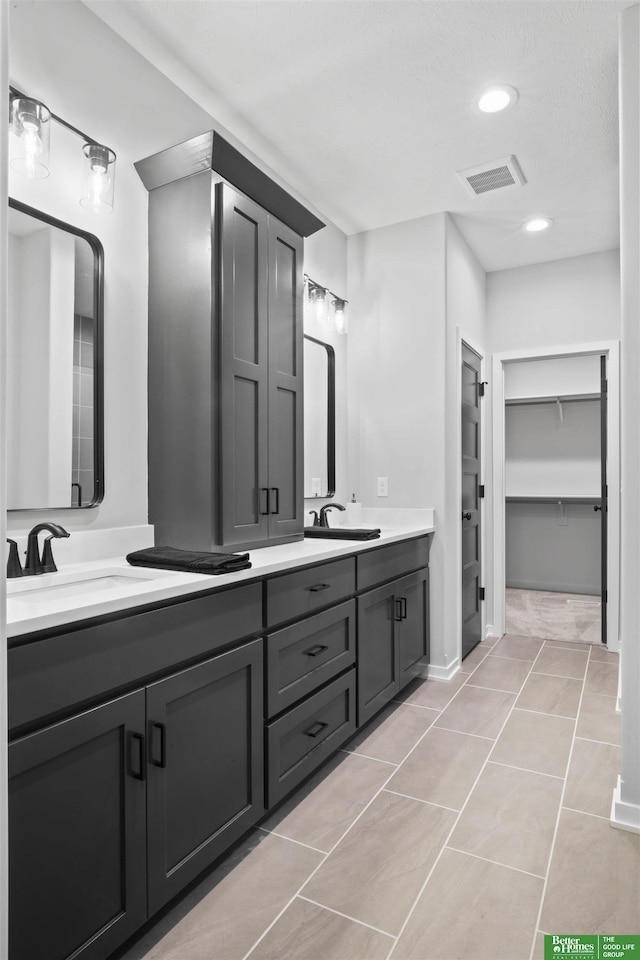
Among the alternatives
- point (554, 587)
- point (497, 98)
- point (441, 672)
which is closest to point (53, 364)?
point (497, 98)

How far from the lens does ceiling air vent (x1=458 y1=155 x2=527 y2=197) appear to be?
2869mm

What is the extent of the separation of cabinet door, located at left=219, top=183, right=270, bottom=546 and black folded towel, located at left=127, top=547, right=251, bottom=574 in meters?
0.32

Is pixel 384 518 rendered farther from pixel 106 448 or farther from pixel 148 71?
pixel 148 71

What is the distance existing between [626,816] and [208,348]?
2163mm

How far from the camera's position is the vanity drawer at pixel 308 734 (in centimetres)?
185

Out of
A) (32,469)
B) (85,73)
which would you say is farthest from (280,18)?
(32,469)

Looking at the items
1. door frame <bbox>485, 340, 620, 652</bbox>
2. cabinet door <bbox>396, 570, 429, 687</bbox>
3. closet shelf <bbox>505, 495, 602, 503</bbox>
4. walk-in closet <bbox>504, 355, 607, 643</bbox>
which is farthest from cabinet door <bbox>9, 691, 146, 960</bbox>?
closet shelf <bbox>505, 495, 602, 503</bbox>

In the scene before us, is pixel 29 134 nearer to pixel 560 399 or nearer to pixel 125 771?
pixel 125 771

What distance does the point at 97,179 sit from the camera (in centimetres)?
184

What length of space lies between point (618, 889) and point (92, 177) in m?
2.69

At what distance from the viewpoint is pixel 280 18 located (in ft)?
6.42

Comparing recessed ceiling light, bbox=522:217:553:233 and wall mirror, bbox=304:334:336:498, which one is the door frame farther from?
wall mirror, bbox=304:334:336:498

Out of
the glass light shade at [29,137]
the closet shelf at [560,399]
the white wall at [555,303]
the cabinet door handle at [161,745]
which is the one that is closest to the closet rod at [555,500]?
the closet shelf at [560,399]

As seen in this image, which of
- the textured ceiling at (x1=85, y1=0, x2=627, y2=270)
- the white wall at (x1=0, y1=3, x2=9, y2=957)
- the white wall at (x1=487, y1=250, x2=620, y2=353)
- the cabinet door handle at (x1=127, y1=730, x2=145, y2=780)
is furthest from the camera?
the white wall at (x1=487, y1=250, x2=620, y2=353)
